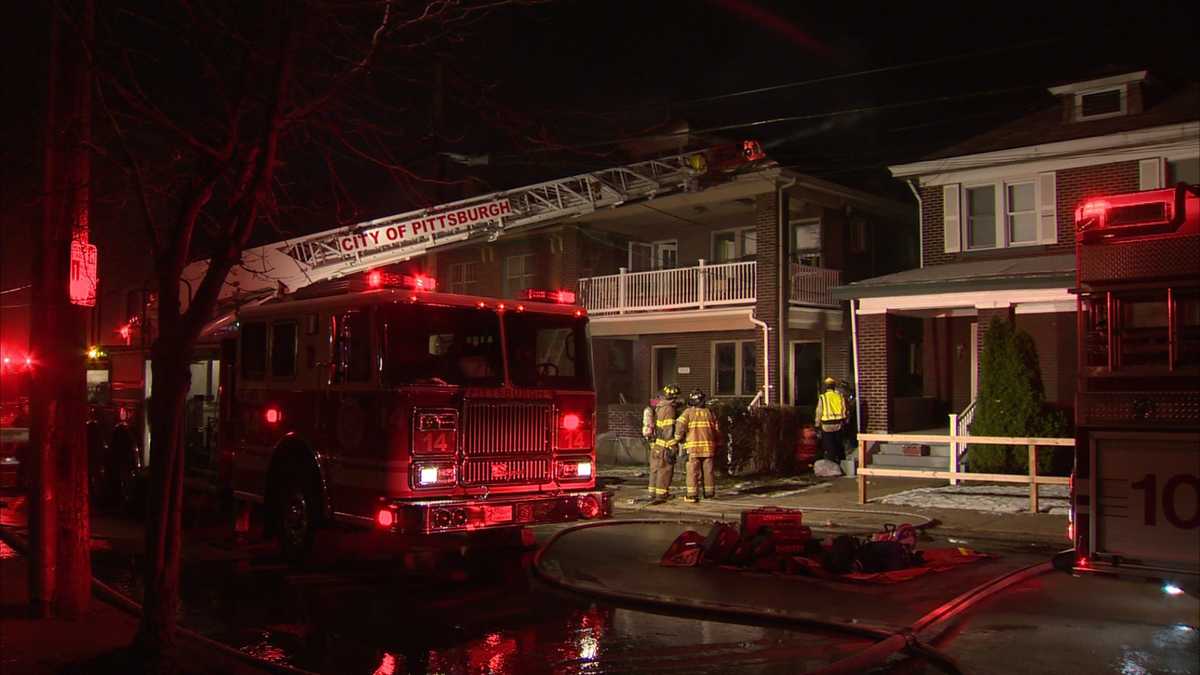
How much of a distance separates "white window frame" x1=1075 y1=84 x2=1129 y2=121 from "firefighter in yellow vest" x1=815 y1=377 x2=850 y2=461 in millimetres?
6811

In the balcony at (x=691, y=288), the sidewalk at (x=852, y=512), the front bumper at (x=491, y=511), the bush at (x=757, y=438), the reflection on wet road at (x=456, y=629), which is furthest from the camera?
the balcony at (x=691, y=288)

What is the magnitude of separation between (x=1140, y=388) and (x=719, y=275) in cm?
1673

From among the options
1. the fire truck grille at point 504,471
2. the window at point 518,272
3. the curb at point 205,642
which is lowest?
the curb at point 205,642

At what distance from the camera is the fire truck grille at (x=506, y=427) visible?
8.76 metres

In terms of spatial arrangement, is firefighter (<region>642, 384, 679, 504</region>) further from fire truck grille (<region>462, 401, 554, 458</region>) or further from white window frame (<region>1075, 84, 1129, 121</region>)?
white window frame (<region>1075, 84, 1129, 121</region>)

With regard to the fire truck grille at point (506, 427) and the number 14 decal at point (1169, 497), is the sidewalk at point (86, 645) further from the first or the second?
the number 14 decal at point (1169, 497)

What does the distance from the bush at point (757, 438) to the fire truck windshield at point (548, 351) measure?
801 cm

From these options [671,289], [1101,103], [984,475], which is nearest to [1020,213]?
[1101,103]

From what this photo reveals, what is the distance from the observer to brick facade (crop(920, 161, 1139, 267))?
17.8m

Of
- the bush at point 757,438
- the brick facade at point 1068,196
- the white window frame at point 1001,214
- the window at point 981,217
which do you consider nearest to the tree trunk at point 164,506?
the bush at point 757,438

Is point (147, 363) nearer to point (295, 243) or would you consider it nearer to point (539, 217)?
point (295, 243)

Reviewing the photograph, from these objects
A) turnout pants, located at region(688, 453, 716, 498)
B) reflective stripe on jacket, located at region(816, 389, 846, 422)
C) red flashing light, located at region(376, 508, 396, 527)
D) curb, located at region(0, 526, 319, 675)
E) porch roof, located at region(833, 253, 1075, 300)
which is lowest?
curb, located at region(0, 526, 319, 675)

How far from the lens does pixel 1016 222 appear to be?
63.1 ft

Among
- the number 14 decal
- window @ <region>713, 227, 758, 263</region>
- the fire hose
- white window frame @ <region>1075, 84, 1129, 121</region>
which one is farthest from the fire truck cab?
window @ <region>713, 227, 758, 263</region>
